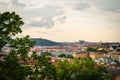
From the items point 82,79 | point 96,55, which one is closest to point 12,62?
point 82,79

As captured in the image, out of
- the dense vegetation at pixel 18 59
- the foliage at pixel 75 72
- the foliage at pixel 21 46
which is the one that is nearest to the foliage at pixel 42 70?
the dense vegetation at pixel 18 59

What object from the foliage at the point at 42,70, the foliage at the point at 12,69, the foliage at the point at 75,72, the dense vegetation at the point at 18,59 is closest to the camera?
the foliage at the point at 12,69

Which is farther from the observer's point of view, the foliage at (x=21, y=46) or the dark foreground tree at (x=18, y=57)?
the foliage at (x=21, y=46)

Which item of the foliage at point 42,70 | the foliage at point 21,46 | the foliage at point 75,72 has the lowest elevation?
the foliage at point 75,72

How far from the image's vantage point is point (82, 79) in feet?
147

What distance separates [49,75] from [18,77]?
1497 millimetres

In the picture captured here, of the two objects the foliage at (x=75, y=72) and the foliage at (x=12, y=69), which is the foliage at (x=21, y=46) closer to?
the foliage at (x=12, y=69)

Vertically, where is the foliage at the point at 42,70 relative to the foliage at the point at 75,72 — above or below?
above

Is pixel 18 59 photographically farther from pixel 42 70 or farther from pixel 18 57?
pixel 42 70

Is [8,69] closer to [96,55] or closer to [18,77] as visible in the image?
[18,77]

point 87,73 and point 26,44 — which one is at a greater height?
point 26,44

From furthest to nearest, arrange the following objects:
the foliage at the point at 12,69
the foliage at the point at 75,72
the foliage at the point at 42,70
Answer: the foliage at the point at 75,72 → the foliage at the point at 42,70 → the foliage at the point at 12,69

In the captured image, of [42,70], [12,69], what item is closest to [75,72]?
[42,70]

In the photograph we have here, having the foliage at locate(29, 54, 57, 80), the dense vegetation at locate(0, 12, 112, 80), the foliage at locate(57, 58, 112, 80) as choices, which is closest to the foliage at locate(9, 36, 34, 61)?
the dense vegetation at locate(0, 12, 112, 80)
